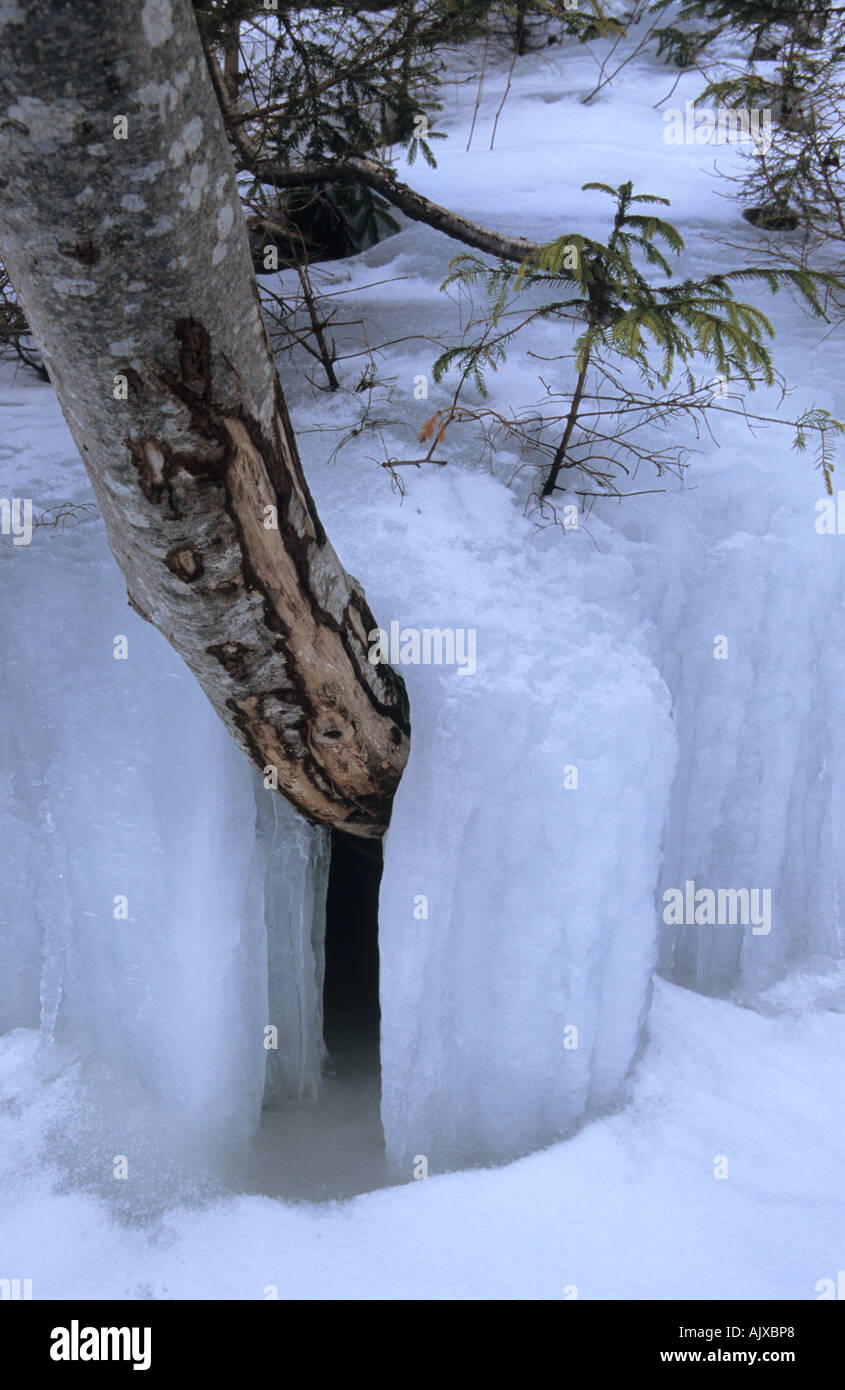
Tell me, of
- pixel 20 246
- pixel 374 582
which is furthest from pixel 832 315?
pixel 20 246

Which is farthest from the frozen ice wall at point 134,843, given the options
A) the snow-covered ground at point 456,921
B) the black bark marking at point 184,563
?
the black bark marking at point 184,563

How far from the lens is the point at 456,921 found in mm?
2020

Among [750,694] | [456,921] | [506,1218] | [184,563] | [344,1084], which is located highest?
[184,563]

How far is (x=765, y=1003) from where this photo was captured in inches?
101

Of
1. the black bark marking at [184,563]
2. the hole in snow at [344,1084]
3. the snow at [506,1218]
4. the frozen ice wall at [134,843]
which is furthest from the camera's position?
the hole in snow at [344,1084]

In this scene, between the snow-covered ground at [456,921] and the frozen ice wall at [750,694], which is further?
the frozen ice wall at [750,694]

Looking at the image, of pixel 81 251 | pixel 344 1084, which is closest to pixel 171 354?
pixel 81 251

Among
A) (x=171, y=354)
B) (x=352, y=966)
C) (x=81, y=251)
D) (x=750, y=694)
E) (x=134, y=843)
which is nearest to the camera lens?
(x=81, y=251)

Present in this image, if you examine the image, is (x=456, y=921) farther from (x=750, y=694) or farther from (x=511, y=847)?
(x=750, y=694)

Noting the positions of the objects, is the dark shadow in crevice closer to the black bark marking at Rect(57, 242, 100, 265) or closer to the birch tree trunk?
the birch tree trunk

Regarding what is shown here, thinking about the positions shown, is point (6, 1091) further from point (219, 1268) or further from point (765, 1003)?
point (765, 1003)

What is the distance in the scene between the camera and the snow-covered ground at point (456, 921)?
1.92m

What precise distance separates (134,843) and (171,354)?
4.12ft

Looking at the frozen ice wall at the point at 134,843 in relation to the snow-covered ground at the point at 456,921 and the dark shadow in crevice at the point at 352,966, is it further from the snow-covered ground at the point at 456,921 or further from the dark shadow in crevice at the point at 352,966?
the dark shadow in crevice at the point at 352,966
